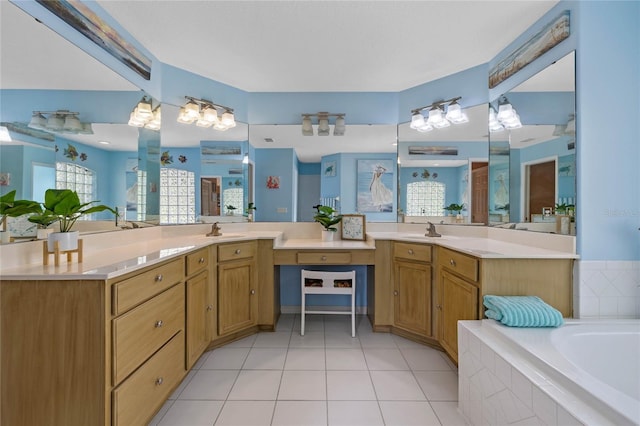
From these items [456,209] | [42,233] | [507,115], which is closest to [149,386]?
[42,233]

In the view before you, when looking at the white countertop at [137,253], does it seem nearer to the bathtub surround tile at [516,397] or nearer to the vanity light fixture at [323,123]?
Result: the bathtub surround tile at [516,397]

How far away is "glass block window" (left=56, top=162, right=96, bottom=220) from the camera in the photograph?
1.56 m

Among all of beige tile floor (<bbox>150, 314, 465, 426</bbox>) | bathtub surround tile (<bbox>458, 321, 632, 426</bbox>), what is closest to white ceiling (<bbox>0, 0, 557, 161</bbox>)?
beige tile floor (<bbox>150, 314, 465, 426</bbox>)

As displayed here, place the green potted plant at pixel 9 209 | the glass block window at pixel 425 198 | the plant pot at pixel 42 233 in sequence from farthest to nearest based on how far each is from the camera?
the glass block window at pixel 425 198 → the plant pot at pixel 42 233 → the green potted plant at pixel 9 209

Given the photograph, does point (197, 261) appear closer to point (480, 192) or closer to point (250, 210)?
point (250, 210)

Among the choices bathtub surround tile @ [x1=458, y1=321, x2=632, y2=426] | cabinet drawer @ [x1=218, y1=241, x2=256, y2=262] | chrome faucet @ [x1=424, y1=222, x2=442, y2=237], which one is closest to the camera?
bathtub surround tile @ [x1=458, y1=321, x2=632, y2=426]

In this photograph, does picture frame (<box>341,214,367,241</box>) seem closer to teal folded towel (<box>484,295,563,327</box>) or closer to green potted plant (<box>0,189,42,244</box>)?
teal folded towel (<box>484,295,563,327</box>)

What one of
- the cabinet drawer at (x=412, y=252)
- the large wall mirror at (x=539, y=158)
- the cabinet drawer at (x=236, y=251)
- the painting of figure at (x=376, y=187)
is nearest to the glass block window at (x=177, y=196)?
the cabinet drawer at (x=236, y=251)

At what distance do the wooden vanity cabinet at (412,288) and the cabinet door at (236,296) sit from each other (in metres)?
1.25

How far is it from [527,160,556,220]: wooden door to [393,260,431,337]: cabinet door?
85 cm

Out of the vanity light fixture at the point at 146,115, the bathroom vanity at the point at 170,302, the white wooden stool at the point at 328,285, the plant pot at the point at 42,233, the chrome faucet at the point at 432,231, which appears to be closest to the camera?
the bathroom vanity at the point at 170,302

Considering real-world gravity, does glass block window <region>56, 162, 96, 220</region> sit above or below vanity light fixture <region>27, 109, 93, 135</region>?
below

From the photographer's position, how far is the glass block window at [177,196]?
2568 mm

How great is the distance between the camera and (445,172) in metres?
2.79
